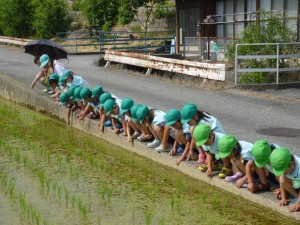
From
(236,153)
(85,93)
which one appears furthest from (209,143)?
(85,93)

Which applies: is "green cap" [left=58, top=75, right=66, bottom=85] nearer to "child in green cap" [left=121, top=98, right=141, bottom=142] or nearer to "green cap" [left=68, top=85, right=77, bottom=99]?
"green cap" [left=68, top=85, right=77, bottom=99]

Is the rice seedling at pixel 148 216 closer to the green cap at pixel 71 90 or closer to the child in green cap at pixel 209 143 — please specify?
the child in green cap at pixel 209 143

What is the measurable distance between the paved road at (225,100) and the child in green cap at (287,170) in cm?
248

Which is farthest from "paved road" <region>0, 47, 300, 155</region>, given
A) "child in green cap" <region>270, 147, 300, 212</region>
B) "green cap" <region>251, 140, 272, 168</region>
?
"child in green cap" <region>270, 147, 300, 212</region>

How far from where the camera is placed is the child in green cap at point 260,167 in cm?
651

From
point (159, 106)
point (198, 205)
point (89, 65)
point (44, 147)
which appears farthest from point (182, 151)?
point (89, 65)

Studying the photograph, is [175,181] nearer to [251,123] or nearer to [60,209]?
[60,209]

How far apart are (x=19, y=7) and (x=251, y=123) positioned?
32.6 m

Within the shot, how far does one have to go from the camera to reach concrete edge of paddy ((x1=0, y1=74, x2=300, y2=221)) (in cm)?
676

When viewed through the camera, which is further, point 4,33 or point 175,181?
point 4,33

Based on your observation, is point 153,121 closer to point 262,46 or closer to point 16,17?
point 262,46

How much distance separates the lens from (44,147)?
10.8m

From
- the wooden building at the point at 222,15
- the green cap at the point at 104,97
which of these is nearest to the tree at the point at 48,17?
the wooden building at the point at 222,15

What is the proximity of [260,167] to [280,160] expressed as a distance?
577 millimetres
